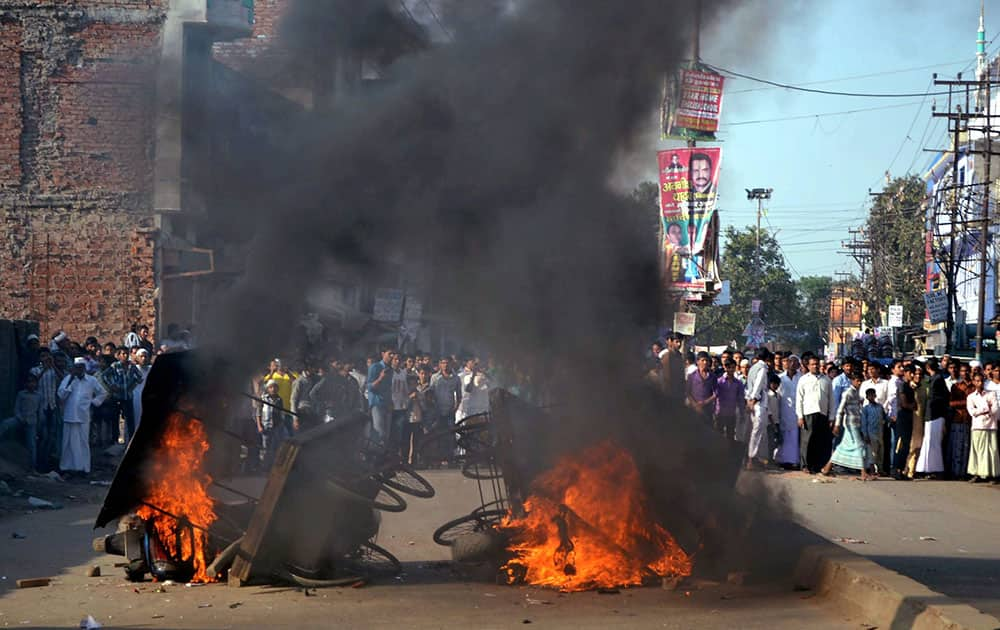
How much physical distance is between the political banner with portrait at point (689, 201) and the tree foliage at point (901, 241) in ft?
101

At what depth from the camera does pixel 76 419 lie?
14828 millimetres

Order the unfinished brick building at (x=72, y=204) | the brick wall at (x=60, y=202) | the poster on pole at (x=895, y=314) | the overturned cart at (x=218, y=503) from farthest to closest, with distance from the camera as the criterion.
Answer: the poster on pole at (x=895, y=314)
the brick wall at (x=60, y=202)
the unfinished brick building at (x=72, y=204)
the overturned cart at (x=218, y=503)

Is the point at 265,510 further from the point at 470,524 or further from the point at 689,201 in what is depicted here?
the point at 689,201

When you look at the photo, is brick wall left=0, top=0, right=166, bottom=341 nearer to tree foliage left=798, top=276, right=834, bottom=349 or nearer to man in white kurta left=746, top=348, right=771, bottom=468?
man in white kurta left=746, top=348, right=771, bottom=468

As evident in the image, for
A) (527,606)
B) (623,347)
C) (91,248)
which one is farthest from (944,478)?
(91,248)

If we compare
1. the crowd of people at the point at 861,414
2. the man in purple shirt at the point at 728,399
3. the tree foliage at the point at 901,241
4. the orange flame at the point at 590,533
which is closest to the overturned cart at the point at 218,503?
the orange flame at the point at 590,533

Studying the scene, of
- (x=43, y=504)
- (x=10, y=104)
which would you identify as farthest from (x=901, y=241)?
(x=43, y=504)

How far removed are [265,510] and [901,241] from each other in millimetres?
49081

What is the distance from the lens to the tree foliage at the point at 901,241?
51.7 meters

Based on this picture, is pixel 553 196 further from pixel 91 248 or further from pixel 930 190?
pixel 930 190

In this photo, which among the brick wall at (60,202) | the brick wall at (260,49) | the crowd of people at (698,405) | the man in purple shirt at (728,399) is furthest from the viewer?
the brick wall at (60,202)

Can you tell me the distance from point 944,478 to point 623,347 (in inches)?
423

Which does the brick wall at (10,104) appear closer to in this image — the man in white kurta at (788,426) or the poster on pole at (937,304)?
the man in white kurta at (788,426)

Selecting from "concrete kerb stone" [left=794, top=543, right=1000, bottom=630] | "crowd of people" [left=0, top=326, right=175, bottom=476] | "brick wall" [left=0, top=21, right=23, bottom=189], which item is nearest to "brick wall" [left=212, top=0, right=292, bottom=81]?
"crowd of people" [left=0, top=326, right=175, bottom=476]
